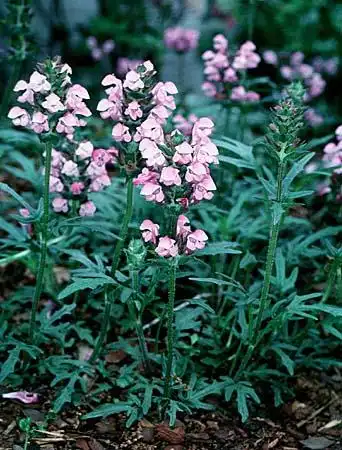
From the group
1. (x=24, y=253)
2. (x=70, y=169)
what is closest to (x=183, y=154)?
(x=70, y=169)

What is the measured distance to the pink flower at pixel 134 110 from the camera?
2.75 metres

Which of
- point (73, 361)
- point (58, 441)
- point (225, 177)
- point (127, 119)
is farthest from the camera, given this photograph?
point (225, 177)

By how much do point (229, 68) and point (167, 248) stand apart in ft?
4.75

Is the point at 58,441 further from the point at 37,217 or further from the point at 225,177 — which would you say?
the point at 225,177

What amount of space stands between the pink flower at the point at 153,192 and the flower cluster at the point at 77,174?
0.56 m

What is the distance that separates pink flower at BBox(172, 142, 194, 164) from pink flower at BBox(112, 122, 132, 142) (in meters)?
0.28

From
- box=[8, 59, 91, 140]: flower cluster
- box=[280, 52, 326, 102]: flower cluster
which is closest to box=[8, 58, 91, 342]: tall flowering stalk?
box=[8, 59, 91, 140]: flower cluster

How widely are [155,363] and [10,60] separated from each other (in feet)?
6.29

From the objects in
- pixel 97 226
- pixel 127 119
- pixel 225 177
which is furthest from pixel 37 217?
pixel 225 177

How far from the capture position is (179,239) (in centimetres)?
273

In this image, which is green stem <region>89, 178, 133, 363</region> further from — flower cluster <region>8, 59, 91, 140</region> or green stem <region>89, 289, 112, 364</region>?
flower cluster <region>8, 59, 91, 140</region>

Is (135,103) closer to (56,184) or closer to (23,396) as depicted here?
(56,184)

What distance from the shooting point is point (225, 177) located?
4.18 meters

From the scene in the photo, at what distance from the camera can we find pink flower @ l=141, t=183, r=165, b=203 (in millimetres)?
2627
